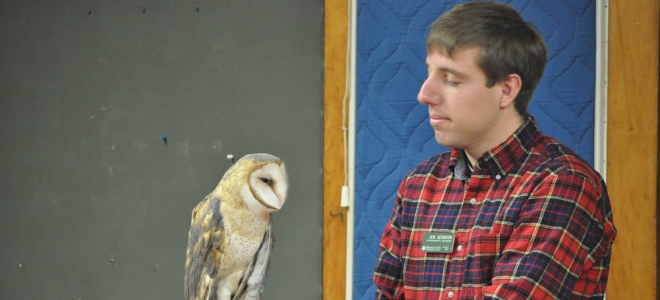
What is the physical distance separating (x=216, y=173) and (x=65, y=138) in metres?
0.60

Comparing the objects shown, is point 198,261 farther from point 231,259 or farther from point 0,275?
point 0,275

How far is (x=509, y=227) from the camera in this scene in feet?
4.14

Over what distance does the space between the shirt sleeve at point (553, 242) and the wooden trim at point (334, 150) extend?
60.0 inches

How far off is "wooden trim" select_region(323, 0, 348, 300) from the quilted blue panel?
0.20 ft

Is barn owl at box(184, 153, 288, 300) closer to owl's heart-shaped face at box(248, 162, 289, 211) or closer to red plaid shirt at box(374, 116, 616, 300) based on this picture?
owl's heart-shaped face at box(248, 162, 289, 211)

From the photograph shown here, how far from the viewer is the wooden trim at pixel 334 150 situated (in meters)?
2.73

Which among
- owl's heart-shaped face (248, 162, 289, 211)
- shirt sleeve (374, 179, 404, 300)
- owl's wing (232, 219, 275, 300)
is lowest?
owl's wing (232, 219, 275, 300)

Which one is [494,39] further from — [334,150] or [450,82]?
[334,150]

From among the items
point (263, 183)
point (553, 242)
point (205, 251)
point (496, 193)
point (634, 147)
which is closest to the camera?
point (553, 242)

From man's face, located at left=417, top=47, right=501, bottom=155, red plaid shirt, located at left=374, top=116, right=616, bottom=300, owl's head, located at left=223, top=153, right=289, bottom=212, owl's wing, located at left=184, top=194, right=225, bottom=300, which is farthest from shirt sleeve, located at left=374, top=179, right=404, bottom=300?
owl's wing, located at left=184, top=194, right=225, bottom=300

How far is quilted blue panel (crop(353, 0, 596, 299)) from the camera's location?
8.34 ft

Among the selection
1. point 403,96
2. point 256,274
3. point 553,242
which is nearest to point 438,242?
point 553,242

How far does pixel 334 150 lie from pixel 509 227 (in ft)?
4.99

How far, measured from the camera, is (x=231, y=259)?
76.9 inches
